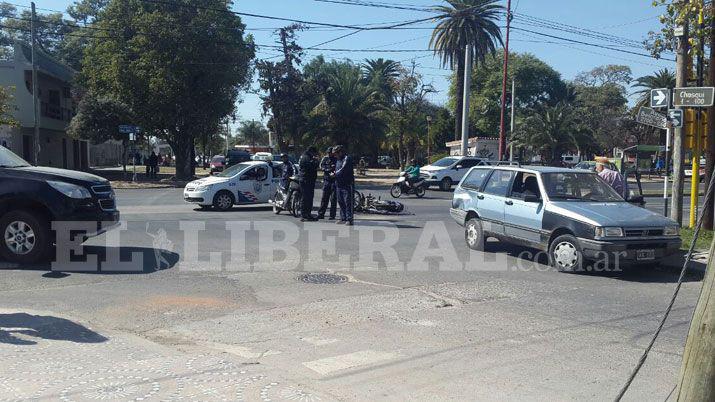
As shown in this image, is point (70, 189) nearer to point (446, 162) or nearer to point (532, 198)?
point (532, 198)

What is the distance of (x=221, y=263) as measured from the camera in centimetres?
1036

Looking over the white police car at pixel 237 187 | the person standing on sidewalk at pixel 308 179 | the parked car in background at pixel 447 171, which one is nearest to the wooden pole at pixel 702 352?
the person standing on sidewalk at pixel 308 179

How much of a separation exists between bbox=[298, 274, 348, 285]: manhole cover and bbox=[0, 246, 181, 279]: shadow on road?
2.27 metres

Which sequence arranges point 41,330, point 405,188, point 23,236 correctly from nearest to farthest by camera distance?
1. point 41,330
2. point 23,236
3. point 405,188

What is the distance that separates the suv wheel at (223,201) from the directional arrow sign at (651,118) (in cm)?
1165

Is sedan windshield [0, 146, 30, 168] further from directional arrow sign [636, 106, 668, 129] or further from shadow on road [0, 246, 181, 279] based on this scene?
directional arrow sign [636, 106, 668, 129]

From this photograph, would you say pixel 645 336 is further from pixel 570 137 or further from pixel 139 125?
pixel 570 137

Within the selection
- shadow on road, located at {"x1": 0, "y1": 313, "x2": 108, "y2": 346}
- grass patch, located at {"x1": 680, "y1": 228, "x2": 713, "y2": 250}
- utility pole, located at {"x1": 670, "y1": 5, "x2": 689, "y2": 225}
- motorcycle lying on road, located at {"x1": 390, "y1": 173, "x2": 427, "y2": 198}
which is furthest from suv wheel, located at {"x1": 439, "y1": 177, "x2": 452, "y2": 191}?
shadow on road, located at {"x1": 0, "y1": 313, "x2": 108, "y2": 346}

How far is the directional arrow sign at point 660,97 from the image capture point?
12375mm

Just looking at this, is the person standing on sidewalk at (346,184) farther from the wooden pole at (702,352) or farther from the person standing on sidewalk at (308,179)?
the wooden pole at (702,352)

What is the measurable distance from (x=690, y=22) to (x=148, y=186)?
28549 millimetres

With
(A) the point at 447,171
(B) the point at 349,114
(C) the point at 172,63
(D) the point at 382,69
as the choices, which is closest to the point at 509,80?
(D) the point at 382,69

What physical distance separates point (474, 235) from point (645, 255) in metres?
3.34

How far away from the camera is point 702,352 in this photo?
2.80 m
